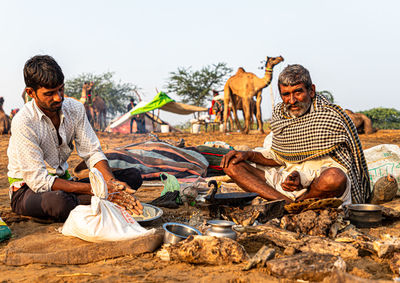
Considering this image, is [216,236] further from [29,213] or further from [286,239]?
[29,213]

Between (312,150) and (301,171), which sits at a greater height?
(312,150)

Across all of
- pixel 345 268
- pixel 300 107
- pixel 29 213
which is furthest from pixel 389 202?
pixel 29 213

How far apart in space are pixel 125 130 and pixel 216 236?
16195mm

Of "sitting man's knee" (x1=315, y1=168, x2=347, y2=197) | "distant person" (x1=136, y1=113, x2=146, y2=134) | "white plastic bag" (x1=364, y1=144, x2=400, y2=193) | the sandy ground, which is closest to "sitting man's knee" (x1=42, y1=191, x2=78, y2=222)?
the sandy ground

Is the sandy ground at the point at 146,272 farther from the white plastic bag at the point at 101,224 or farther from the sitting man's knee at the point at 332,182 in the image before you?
the sitting man's knee at the point at 332,182

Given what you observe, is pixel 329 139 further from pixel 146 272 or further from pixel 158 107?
pixel 158 107

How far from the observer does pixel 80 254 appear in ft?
7.09

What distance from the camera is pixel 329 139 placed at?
3.16m

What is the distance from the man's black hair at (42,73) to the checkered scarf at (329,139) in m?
2.01

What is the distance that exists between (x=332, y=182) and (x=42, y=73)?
→ 2370mm

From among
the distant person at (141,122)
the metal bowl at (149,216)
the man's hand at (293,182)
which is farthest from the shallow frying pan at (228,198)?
the distant person at (141,122)

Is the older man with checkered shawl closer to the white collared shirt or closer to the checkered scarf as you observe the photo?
the checkered scarf

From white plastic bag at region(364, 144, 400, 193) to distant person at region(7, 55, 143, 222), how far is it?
2733 mm

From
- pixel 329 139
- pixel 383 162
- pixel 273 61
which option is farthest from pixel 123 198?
pixel 273 61
